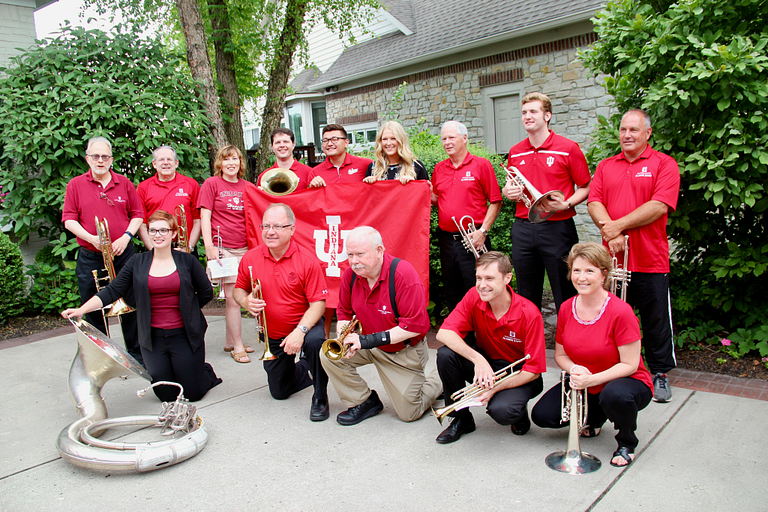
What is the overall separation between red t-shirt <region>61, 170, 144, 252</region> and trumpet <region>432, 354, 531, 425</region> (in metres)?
3.59

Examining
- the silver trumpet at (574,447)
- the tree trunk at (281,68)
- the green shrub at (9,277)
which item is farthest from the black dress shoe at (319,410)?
the tree trunk at (281,68)

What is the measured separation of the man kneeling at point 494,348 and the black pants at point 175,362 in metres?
2.01

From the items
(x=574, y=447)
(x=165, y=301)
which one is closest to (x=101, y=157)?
(x=165, y=301)

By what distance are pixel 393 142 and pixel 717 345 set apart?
3.16 m

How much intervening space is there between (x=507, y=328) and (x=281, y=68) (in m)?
7.51

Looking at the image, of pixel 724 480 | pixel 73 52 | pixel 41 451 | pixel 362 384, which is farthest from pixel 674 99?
pixel 73 52

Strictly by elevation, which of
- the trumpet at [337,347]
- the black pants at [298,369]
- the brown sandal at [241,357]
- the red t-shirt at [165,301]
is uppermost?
the red t-shirt at [165,301]

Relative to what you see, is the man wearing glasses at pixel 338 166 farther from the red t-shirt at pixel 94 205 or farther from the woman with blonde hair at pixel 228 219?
the red t-shirt at pixel 94 205

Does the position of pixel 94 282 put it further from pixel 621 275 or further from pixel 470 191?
pixel 621 275

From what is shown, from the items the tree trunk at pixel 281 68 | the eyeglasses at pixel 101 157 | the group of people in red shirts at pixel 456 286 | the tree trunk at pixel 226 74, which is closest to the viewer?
the group of people in red shirts at pixel 456 286

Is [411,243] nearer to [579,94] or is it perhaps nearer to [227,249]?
[227,249]

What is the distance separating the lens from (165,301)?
4387mm

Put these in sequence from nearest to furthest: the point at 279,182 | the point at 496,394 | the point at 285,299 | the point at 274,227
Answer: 1. the point at 496,394
2. the point at 274,227
3. the point at 285,299
4. the point at 279,182

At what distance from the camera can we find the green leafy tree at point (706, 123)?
13.0ft
